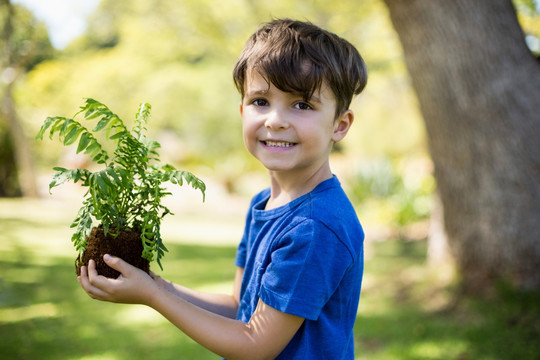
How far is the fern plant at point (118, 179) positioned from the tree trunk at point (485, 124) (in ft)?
11.2

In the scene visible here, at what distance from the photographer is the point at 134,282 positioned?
1428mm

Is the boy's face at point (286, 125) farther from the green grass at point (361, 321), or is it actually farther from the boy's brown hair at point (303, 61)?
the green grass at point (361, 321)

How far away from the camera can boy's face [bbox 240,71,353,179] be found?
1.51m

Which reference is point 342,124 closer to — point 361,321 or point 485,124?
point 485,124

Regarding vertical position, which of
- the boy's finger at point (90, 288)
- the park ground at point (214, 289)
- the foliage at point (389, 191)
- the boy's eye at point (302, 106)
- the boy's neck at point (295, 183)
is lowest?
the park ground at point (214, 289)

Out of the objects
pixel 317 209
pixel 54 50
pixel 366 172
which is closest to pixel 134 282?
pixel 317 209

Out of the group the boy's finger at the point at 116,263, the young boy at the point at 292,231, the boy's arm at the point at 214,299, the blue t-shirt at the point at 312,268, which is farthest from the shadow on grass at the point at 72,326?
the blue t-shirt at the point at 312,268

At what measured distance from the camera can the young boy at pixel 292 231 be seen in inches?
55.0

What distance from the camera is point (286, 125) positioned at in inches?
58.9

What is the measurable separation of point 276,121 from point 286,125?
0.03 m

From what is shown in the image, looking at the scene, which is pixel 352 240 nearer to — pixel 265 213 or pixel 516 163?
pixel 265 213

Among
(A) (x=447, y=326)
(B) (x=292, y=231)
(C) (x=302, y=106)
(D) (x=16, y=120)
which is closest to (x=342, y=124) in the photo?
(C) (x=302, y=106)

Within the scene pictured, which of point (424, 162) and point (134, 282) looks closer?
point (134, 282)

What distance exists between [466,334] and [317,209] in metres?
3.35
